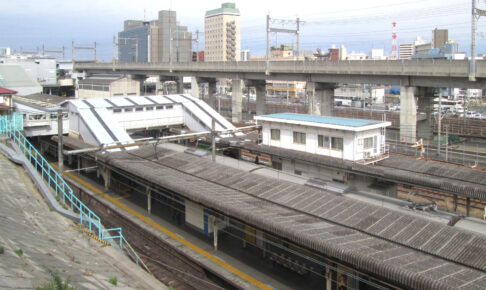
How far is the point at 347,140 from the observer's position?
17.1 metres

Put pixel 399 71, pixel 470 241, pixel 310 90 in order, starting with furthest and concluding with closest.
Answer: pixel 310 90 < pixel 399 71 < pixel 470 241

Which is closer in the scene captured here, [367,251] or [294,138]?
[367,251]

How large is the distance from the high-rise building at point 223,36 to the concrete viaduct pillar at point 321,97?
261 ft

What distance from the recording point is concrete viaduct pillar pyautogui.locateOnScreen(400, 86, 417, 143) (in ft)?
80.7

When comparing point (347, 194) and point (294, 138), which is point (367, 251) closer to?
point (347, 194)

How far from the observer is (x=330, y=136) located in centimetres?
1767

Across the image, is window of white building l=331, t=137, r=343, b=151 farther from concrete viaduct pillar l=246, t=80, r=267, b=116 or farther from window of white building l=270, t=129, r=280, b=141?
concrete viaduct pillar l=246, t=80, r=267, b=116

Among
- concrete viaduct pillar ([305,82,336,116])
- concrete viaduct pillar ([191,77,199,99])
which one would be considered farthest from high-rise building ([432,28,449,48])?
concrete viaduct pillar ([305,82,336,116])

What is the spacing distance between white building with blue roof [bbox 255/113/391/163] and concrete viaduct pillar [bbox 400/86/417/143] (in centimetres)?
721

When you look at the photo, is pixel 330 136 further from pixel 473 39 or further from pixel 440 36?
pixel 440 36

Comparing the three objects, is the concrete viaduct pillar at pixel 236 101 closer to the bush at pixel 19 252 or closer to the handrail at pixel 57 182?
the handrail at pixel 57 182

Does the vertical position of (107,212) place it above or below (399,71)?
below

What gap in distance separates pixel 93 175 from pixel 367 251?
16.8 metres

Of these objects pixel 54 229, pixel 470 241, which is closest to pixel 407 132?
pixel 470 241
